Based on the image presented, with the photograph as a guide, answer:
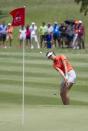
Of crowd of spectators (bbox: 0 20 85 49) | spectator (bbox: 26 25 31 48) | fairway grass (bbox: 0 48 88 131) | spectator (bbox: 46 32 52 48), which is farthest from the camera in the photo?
spectator (bbox: 26 25 31 48)

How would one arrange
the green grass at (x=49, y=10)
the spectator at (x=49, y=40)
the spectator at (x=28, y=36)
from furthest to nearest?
the green grass at (x=49, y=10)
the spectator at (x=28, y=36)
the spectator at (x=49, y=40)

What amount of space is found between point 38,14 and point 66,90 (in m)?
54.6

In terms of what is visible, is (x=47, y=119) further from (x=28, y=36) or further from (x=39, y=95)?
(x=28, y=36)

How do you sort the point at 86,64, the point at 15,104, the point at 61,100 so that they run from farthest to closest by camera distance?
1. the point at 86,64
2. the point at 61,100
3. the point at 15,104

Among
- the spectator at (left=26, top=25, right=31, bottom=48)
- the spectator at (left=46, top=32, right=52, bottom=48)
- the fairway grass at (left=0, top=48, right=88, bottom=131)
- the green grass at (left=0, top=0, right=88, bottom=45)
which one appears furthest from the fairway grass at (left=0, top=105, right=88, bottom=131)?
the green grass at (left=0, top=0, right=88, bottom=45)

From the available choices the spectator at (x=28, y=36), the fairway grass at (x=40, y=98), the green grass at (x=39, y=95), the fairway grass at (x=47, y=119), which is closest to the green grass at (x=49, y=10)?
the spectator at (x=28, y=36)

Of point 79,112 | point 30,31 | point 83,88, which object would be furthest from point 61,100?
point 30,31

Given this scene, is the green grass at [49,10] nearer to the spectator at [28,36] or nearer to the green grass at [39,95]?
the spectator at [28,36]

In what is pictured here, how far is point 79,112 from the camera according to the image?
51.4 feet

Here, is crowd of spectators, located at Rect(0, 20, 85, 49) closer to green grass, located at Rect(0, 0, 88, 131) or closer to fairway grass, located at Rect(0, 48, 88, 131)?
green grass, located at Rect(0, 0, 88, 131)

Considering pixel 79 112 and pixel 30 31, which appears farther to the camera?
pixel 30 31

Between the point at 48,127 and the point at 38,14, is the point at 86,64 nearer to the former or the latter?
the point at 48,127

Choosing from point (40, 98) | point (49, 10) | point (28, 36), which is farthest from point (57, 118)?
point (49, 10)

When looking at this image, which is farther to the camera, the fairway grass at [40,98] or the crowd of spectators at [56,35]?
the crowd of spectators at [56,35]
